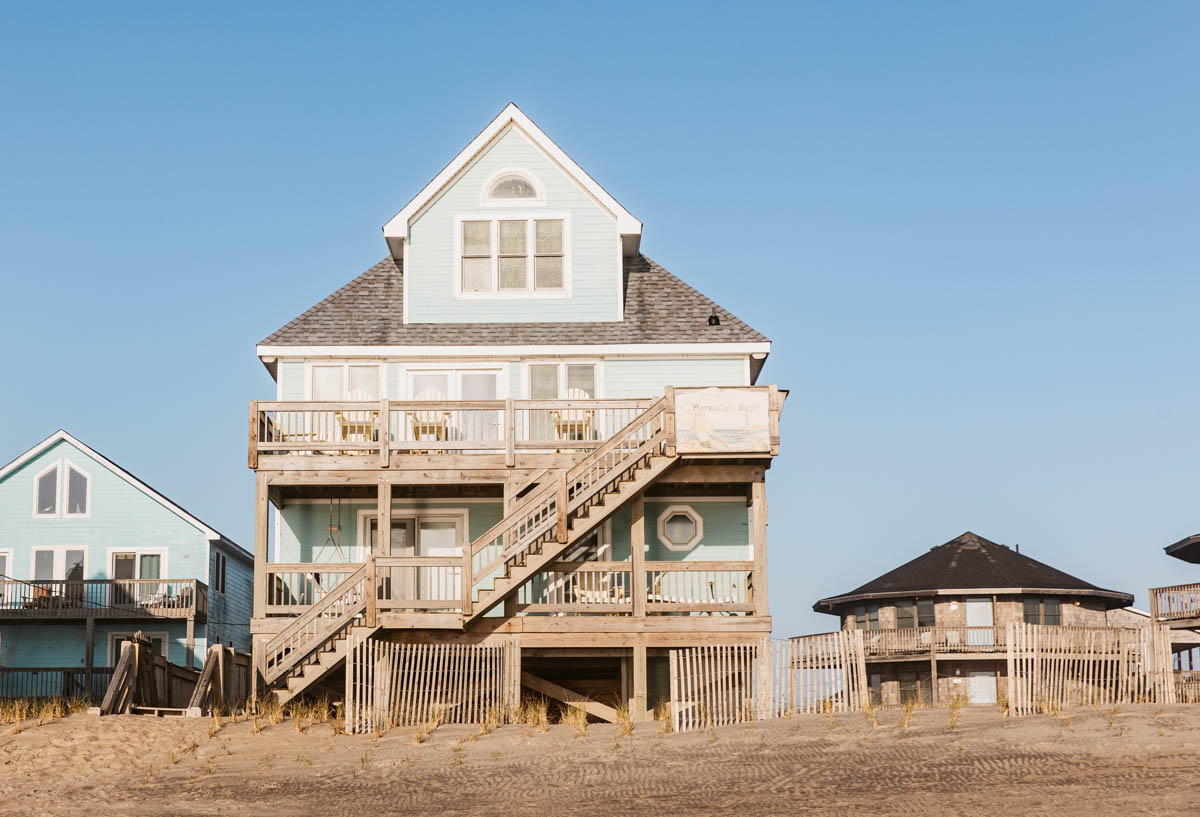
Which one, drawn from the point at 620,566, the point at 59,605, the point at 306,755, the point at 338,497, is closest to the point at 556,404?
the point at 620,566

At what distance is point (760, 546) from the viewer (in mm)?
27047

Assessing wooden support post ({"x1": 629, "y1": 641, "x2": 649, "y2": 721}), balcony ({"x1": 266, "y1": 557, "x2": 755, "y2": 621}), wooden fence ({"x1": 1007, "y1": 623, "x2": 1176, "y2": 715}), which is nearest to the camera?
wooden fence ({"x1": 1007, "y1": 623, "x2": 1176, "y2": 715})

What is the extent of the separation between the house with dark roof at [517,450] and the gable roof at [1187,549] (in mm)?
23806

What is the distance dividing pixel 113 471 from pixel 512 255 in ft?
61.8

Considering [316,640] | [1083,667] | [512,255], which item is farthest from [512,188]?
[1083,667]

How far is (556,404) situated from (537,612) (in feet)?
12.3

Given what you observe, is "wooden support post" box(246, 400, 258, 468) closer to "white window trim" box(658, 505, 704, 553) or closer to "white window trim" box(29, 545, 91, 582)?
"white window trim" box(658, 505, 704, 553)

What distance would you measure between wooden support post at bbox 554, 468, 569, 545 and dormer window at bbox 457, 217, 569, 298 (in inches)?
226

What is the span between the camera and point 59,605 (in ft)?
139

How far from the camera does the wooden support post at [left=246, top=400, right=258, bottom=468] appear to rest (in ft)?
90.0

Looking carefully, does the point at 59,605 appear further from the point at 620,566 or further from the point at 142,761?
the point at 142,761

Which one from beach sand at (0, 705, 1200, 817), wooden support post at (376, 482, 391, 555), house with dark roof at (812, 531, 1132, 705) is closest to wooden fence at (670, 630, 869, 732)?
beach sand at (0, 705, 1200, 817)

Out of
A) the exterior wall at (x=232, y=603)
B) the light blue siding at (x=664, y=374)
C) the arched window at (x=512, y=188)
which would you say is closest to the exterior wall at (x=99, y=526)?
the exterior wall at (x=232, y=603)

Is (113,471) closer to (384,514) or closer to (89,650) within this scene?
(89,650)
